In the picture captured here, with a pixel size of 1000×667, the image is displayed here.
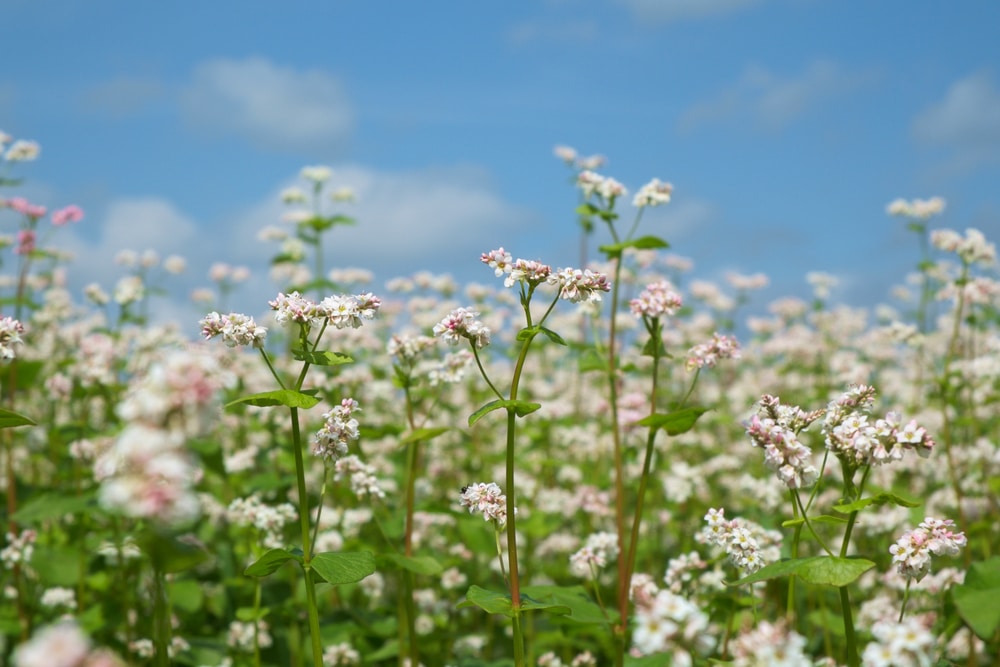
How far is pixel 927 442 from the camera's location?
10.8ft

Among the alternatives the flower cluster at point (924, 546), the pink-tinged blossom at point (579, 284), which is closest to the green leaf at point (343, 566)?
the pink-tinged blossom at point (579, 284)

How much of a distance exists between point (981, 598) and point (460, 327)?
305 cm

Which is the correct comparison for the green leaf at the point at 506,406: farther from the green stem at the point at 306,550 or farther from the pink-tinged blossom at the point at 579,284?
the green stem at the point at 306,550

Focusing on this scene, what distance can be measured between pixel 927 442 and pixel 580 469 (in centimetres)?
807

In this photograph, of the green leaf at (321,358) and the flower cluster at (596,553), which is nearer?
the green leaf at (321,358)

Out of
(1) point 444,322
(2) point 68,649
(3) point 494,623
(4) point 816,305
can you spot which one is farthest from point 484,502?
(4) point 816,305

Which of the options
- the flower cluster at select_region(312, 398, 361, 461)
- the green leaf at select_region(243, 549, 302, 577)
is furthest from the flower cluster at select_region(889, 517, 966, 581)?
the green leaf at select_region(243, 549, 302, 577)

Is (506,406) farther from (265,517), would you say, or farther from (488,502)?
(265,517)

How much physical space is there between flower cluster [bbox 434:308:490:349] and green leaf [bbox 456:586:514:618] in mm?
1051

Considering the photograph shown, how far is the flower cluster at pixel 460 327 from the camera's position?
3.81m

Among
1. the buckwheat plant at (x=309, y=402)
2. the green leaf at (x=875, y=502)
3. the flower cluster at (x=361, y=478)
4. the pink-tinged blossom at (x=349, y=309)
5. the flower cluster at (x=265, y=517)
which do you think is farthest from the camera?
the flower cluster at (x=265, y=517)

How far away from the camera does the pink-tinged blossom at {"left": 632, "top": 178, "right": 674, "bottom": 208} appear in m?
6.19

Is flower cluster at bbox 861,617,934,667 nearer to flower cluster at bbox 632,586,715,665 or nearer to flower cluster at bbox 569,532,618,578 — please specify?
flower cluster at bbox 632,586,715,665

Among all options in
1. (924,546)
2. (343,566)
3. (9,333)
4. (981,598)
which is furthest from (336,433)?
(981,598)
